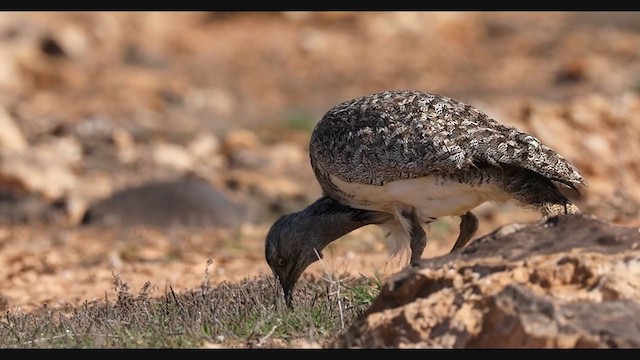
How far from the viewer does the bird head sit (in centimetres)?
795

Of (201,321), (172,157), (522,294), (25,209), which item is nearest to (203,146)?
(172,157)

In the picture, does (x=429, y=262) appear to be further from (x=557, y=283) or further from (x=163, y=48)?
(x=163, y=48)

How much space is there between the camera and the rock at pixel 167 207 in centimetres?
1319

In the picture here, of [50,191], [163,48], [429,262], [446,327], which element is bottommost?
[446,327]

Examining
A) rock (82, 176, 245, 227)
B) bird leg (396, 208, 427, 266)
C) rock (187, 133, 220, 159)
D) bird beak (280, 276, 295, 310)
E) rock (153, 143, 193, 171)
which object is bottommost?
bird beak (280, 276, 295, 310)

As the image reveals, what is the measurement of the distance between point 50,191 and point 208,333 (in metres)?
8.69

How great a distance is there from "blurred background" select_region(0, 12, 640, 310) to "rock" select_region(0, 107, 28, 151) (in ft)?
0.13

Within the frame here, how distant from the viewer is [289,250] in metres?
8.04

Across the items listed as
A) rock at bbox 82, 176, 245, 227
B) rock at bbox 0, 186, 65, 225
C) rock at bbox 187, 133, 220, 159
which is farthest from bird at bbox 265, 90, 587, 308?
rock at bbox 187, 133, 220, 159

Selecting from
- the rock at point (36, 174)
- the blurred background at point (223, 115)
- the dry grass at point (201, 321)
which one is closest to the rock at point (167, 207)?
the blurred background at point (223, 115)

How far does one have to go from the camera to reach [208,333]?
6031 mm

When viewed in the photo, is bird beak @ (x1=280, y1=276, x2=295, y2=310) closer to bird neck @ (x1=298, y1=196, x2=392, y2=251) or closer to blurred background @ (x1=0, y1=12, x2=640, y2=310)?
blurred background @ (x1=0, y1=12, x2=640, y2=310)

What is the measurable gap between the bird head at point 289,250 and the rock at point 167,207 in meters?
4.98

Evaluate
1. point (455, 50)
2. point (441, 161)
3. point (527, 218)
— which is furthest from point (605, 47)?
point (441, 161)
